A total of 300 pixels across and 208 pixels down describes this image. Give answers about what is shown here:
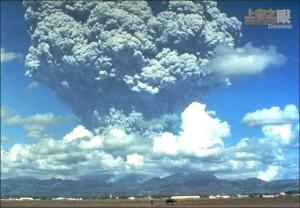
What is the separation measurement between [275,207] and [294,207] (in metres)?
5.93

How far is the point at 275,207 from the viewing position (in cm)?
14362

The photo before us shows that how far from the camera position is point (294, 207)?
13888 centimetres
